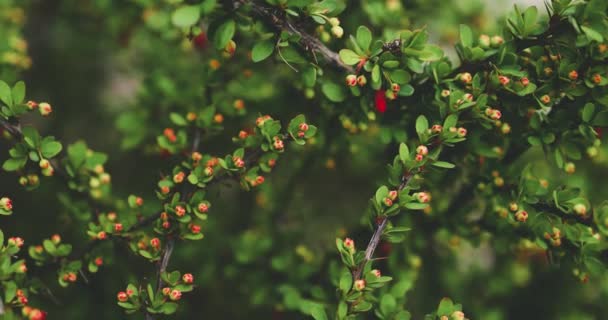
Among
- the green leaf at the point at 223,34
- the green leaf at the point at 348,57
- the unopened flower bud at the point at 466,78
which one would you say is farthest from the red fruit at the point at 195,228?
the unopened flower bud at the point at 466,78

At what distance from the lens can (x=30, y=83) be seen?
281 centimetres

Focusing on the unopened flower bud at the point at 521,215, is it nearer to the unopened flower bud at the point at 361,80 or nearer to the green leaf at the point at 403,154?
the green leaf at the point at 403,154

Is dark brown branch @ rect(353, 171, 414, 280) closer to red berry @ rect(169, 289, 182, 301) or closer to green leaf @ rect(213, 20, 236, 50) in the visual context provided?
red berry @ rect(169, 289, 182, 301)

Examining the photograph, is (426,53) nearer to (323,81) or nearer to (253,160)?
(323,81)

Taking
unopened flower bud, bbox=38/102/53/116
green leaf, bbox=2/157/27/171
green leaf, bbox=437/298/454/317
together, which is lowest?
green leaf, bbox=437/298/454/317

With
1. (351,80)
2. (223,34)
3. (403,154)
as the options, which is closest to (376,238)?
(403,154)

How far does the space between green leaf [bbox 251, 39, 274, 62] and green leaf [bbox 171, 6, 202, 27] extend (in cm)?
18

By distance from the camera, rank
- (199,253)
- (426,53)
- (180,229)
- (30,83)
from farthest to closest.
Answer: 1. (30,83)
2. (199,253)
3. (180,229)
4. (426,53)

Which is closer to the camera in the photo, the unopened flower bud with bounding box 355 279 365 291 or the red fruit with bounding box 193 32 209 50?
the unopened flower bud with bounding box 355 279 365 291

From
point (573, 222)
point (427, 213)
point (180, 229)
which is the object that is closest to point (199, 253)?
point (180, 229)

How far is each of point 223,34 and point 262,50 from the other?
0.34 feet

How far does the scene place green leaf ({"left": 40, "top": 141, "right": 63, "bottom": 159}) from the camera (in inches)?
55.7

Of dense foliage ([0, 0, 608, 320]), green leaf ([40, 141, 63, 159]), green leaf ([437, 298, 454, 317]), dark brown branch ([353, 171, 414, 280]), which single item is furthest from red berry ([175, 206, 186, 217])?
green leaf ([437, 298, 454, 317])

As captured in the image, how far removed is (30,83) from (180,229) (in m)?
1.84
